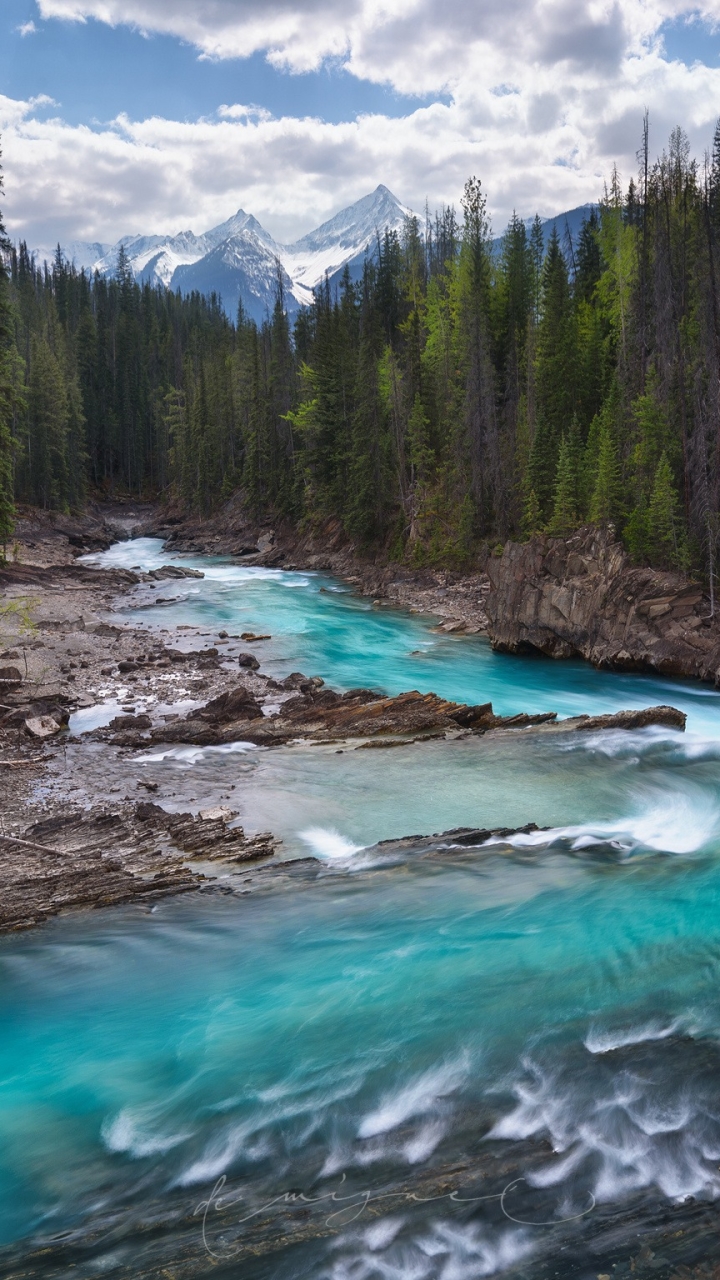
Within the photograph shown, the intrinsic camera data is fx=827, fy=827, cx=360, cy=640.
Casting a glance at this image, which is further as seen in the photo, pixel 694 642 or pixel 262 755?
pixel 694 642

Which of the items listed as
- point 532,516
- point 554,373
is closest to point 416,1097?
point 532,516

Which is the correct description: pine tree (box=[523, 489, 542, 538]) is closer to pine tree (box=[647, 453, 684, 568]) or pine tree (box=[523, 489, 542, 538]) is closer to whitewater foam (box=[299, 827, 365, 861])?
pine tree (box=[647, 453, 684, 568])

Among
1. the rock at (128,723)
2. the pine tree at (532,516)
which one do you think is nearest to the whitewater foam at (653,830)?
the rock at (128,723)

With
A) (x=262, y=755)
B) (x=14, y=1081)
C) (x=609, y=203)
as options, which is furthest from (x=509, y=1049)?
(x=609, y=203)

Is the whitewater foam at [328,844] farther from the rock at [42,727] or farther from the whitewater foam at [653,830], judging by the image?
the rock at [42,727]

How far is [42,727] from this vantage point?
19516mm

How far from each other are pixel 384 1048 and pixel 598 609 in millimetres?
20520

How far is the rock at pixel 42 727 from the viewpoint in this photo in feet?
63.0

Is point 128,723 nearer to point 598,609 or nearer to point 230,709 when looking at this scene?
point 230,709

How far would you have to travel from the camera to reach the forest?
31.0m

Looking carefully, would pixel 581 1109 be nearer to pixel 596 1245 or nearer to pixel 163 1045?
pixel 596 1245

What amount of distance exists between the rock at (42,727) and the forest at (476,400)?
10.7 metres

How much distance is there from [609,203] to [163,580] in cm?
3885

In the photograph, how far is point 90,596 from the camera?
4097 cm
